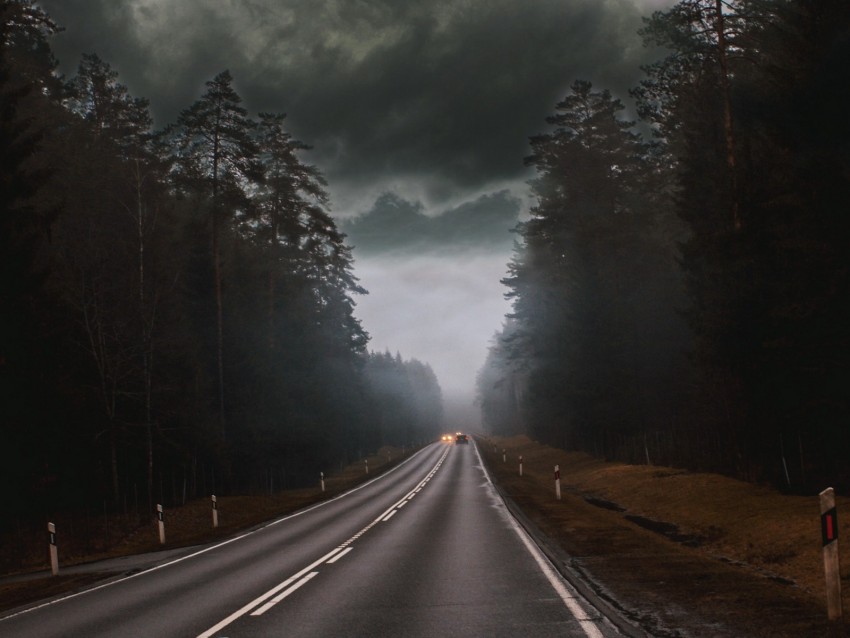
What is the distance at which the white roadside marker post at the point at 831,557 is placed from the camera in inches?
275

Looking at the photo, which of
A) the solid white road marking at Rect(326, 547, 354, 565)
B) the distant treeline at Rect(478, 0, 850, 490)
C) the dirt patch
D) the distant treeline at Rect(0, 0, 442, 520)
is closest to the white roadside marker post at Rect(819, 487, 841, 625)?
the dirt patch

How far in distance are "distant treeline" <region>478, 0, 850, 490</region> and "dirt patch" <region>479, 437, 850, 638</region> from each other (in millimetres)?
3732

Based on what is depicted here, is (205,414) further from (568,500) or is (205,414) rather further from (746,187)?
(746,187)

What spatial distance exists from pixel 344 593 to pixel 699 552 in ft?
23.7

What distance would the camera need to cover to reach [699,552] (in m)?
13.1

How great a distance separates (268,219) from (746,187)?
30.7 metres

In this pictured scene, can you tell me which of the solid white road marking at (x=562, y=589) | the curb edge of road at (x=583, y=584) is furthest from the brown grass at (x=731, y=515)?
the solid white road marking at (x=562, y=589)

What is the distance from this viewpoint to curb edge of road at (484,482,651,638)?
744 cm

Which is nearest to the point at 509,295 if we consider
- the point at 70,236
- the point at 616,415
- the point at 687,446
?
the point at 616,415

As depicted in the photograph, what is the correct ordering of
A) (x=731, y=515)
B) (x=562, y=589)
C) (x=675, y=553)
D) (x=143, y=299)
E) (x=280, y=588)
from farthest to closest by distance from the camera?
(x=143, y=299) < (x=731, y=515) < (x=675, y=553) < (x=280, y=588) < (x=562, y=589)

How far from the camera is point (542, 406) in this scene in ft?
227

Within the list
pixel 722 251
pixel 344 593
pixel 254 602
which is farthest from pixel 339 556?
pixel 722 251

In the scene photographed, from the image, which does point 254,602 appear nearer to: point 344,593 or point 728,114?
point 344,593

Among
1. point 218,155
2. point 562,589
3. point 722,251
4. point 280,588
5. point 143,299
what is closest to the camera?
Result: point 562,589
